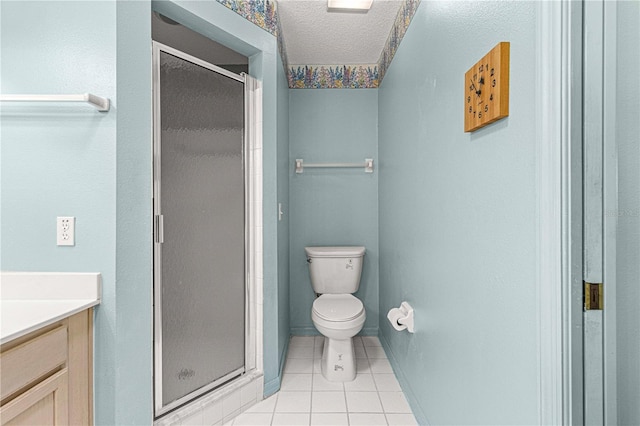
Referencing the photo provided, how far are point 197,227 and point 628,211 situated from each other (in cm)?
167

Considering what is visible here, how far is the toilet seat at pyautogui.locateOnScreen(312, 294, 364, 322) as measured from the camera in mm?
2260

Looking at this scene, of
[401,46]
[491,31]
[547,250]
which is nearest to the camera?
[547,250]

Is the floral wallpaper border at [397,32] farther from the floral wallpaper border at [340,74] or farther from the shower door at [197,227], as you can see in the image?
the shower door at [197,227]

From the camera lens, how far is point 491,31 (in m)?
1.04

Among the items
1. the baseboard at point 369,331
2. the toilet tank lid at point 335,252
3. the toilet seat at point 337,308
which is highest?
the toilet tank lid at point 335,252

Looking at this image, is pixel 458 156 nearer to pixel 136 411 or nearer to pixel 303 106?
pixel 136 411

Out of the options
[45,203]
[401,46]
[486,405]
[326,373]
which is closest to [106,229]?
[45,203]

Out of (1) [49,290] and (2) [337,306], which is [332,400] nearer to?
(2) [337,306]

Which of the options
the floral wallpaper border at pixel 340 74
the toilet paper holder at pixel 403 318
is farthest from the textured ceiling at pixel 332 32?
the toilet paper holder at pixel 403 318

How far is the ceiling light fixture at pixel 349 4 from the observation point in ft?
6.81

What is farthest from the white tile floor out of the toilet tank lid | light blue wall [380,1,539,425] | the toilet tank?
the toilet tank lid

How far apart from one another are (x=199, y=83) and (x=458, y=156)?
1.33 meters

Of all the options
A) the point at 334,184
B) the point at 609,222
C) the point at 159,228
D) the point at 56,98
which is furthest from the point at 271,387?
the point at 609,222

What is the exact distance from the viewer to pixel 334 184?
3.08 metres
